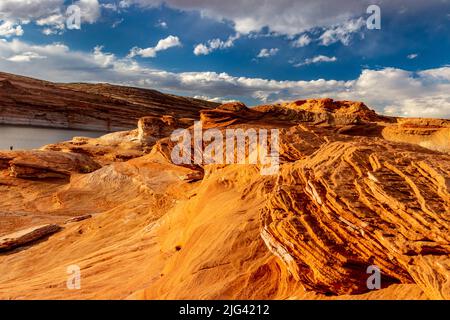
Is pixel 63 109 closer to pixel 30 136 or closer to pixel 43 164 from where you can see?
pixel 30 136

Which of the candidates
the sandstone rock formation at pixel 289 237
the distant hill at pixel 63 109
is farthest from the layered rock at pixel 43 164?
the distant hill at pixel 63 109

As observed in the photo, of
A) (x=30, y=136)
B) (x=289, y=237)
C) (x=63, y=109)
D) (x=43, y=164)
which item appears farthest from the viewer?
(x=63, y=109)

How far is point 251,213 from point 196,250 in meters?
1.09

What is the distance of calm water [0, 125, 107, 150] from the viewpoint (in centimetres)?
4116

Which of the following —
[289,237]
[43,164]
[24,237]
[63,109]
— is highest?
[63,109]

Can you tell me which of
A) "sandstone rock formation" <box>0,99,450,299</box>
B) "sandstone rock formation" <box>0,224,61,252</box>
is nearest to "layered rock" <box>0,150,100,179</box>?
"sandstone rock formation" <box>0,224,61,252</box>

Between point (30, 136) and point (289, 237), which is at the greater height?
point (30, 136)

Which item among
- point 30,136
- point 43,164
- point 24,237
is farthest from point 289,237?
point 30,136

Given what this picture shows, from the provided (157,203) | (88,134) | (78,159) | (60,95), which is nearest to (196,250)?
(157,203)

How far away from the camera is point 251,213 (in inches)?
273

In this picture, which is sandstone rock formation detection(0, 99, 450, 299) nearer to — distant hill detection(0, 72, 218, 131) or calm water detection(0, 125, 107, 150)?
calm water detection(0, 125, 107, 150)

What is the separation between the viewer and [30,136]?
4688 cm

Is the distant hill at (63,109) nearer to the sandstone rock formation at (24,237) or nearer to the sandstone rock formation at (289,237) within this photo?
the sandstone rock formation at (24,237)

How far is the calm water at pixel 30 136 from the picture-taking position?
41.2 m
